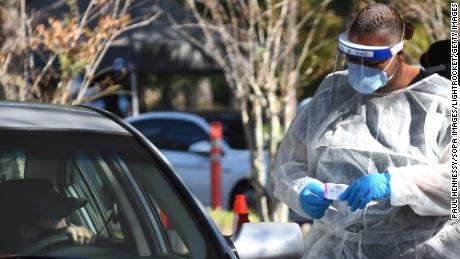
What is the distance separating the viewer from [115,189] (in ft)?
13.5

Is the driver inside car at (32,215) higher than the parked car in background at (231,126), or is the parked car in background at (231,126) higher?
the driver inside car at (32,215)

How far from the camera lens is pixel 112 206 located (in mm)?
4066

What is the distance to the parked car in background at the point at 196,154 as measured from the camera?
1338 centimetres

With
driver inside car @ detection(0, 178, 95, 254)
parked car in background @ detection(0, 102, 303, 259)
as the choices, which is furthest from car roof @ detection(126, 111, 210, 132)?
driver inside car @ detection(0, 178, 95, 254)

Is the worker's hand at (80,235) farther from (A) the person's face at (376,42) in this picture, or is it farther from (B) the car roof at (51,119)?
(A) the person's face at (376,42)

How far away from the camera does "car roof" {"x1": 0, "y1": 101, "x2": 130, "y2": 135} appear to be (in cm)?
380

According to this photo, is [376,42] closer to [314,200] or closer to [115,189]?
[314,200]

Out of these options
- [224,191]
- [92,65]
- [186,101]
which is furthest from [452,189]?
[186,101]

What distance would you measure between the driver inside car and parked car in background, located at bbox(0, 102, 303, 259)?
33 millimetres

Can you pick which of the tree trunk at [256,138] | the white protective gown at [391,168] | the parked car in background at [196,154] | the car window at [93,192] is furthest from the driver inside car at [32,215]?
the parked car in background at [196,154]

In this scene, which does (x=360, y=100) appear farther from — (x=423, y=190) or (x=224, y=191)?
(x=224, y=191)

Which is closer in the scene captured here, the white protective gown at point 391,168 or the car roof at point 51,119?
the car roof at point 51,119

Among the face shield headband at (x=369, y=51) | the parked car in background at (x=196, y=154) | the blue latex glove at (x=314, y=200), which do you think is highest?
the face shield headband at (x=369, y=51)

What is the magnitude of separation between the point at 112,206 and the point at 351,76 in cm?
105
